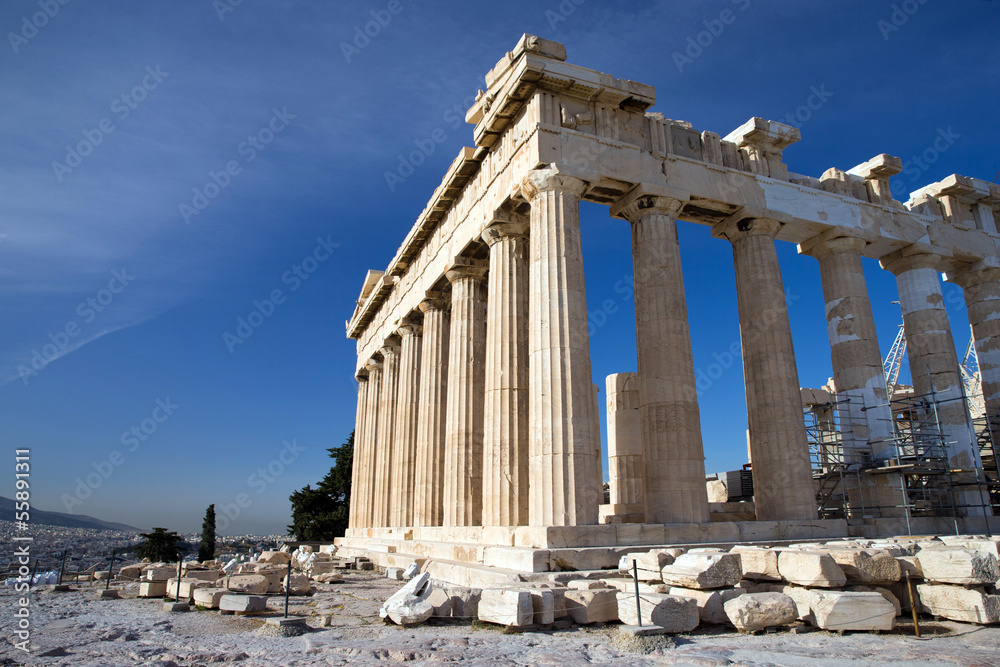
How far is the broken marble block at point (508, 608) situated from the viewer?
30.4ft

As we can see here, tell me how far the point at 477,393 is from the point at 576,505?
28.4 ft

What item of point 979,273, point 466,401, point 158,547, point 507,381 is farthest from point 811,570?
point 158,547

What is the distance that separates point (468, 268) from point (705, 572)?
49.3ft

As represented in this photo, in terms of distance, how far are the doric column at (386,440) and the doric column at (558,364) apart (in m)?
17.2

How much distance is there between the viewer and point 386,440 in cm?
3266

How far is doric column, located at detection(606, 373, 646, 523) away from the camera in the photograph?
22.1 m

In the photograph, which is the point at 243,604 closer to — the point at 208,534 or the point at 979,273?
the point at 979,273

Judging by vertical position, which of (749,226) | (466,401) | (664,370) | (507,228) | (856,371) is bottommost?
(664,370)

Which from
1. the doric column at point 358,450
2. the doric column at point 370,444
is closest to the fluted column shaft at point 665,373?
the doric column at point 370,444

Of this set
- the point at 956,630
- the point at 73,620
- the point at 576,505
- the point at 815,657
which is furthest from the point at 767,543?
the point at 73,620

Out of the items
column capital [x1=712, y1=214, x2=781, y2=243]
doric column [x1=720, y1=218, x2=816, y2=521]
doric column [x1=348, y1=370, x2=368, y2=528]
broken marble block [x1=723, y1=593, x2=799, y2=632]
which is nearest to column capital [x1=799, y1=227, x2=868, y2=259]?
column capital [x1=712, y1=214, x2=781, y2=243]

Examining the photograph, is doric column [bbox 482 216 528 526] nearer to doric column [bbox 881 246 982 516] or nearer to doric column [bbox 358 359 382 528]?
doric column [bbox 881 246 982 516]

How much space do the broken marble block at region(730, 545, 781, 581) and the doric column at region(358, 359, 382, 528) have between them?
25.4 metres

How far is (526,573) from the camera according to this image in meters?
12.5
